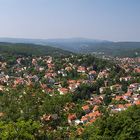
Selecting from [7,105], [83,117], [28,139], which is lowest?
[83,117]

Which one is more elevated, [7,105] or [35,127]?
[35,127]

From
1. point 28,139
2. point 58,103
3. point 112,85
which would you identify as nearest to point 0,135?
point 28,139

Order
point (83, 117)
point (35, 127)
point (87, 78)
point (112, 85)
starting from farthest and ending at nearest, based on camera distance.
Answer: point (87, 78)
point (112, 85)
point (83, 117)
point (35, 127)

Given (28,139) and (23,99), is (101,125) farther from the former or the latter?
(23,99)

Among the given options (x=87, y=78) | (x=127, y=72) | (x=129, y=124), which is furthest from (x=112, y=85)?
(x=129, y=124)

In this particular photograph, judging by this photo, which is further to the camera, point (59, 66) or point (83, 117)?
point (59, 66)

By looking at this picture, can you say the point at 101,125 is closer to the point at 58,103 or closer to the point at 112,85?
the point at 58,103

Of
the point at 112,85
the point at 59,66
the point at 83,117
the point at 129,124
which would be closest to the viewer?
the point at 129,124

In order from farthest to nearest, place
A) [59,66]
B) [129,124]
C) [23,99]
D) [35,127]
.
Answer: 1. [59,66]
2. [23,99]
3. [129,124]
4. [35,127]

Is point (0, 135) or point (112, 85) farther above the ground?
point (0, 135)
